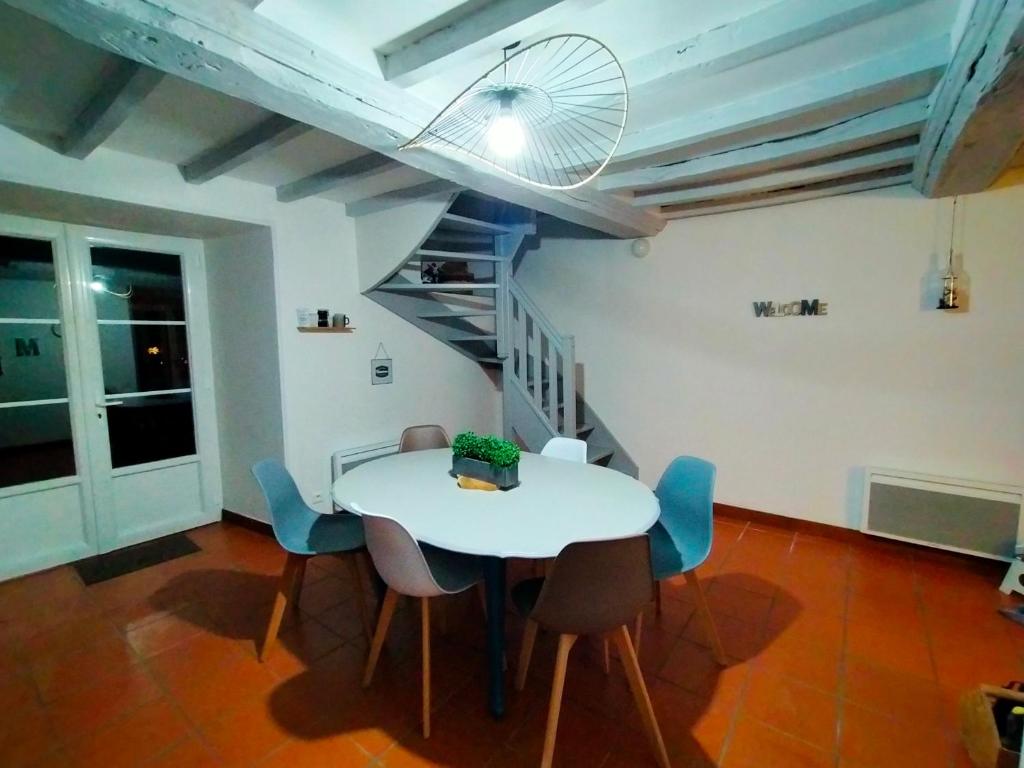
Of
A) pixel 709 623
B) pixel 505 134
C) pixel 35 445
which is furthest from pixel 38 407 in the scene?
pixel 709 623

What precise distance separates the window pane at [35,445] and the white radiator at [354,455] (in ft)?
5.31

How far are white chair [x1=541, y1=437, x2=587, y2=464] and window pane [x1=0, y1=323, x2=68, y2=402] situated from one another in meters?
3.12

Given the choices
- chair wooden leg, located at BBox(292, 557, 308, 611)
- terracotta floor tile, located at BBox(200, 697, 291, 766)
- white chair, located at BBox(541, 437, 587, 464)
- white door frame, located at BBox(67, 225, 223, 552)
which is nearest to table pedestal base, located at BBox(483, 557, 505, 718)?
terracotta floor tile, located at BBox(200, 697, 291, 766)

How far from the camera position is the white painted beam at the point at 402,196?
8.89 ft

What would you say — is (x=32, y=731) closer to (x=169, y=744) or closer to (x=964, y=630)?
(x=169, y=744)

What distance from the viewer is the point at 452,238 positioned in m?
3.73

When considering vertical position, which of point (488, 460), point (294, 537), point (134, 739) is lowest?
point (134, 739)

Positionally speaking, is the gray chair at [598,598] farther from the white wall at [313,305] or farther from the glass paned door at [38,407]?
the glass paned door at [38,407]

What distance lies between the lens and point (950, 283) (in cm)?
270

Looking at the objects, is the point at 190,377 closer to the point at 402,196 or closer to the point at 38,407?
the point at 38,407

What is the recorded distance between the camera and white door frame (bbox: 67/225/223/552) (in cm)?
296

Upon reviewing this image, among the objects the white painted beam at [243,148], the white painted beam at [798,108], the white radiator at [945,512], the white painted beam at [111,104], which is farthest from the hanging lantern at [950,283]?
the white painted beam at [111,104]

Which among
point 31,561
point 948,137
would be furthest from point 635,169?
point 31,561

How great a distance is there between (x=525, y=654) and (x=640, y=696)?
48 cm
